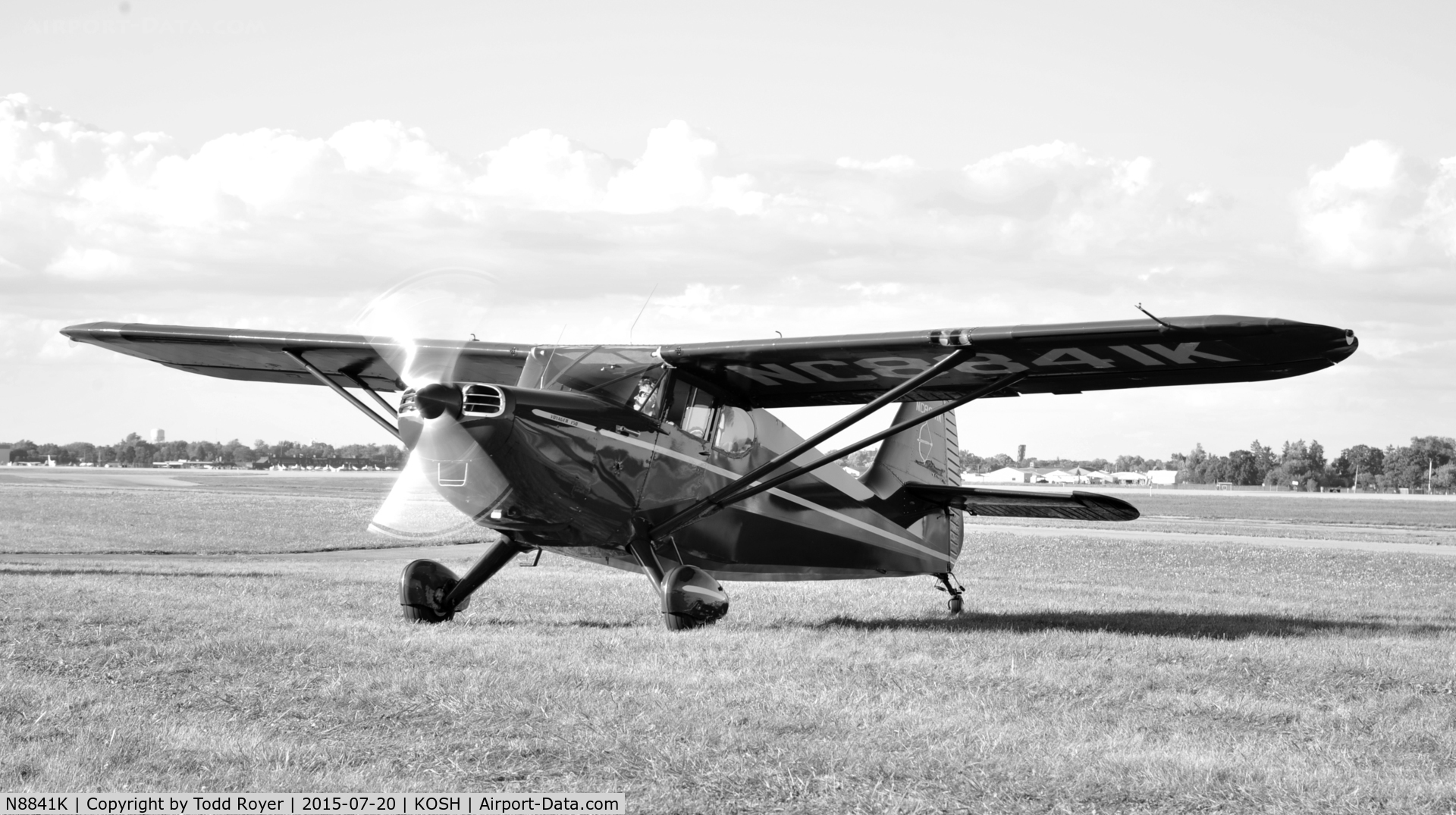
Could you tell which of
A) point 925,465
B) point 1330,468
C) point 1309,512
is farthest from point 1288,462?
point 925,465

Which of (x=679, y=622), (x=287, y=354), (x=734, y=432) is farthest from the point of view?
(x=287, y=354)

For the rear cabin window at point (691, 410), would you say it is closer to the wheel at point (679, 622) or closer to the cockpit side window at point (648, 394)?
the cockpit side window at point (648, 394)

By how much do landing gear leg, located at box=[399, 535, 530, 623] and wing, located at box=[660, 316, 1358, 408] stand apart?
8.73ft

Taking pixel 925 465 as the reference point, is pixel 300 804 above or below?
below

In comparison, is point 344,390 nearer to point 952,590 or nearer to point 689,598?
point 689,598

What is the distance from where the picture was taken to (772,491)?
12633 millimetres

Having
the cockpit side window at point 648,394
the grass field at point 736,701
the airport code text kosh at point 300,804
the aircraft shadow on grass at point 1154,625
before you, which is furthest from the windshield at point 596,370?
the airport code text kosh at point 300,804

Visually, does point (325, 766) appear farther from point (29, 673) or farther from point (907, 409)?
point (907, 409)

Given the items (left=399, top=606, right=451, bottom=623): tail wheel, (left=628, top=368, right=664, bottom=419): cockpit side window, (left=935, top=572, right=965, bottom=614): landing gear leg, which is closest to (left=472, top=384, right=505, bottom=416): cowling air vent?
(left=628, top=368, right=664, bottom=419): cockpit side window

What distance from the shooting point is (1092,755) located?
5.84 metres

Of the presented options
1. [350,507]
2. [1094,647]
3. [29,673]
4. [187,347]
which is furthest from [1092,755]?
[350,507]

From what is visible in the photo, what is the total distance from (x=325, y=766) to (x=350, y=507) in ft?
147

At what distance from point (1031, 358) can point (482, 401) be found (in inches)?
196

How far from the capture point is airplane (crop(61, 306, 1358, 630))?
959cm
